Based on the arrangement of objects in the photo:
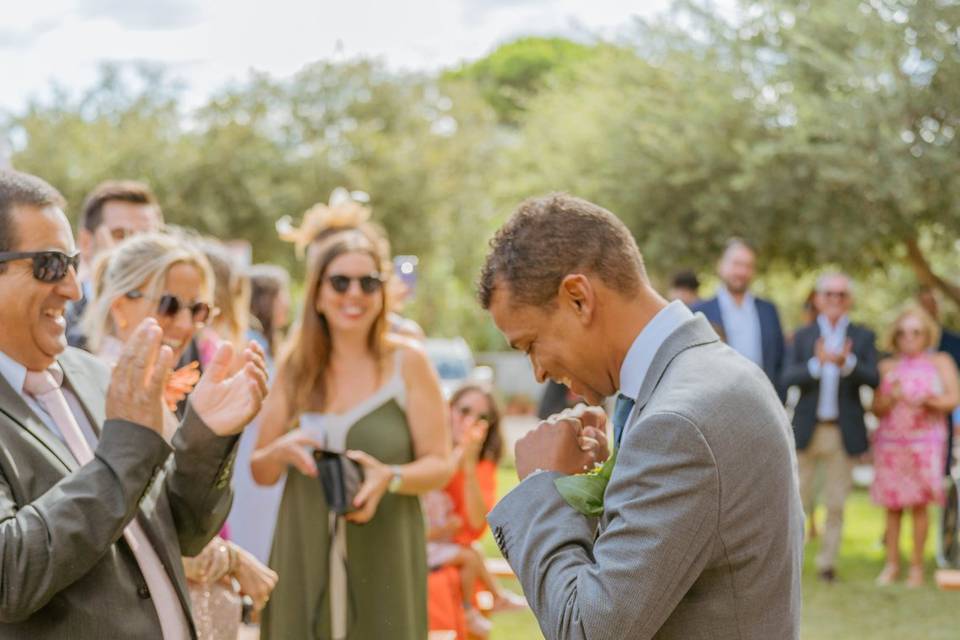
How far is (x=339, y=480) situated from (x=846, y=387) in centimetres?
679

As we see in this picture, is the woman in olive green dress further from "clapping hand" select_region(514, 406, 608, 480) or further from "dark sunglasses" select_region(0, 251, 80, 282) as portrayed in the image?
"clapping hand" select_region(514, 406, 608, 480)

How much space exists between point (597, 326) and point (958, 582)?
5.52 metres

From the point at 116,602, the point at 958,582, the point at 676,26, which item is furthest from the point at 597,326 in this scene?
the point at 676,26

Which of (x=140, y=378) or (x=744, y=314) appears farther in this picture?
(x=744, y=314)

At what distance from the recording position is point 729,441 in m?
2.21

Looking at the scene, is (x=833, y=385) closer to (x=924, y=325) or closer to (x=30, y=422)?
(x=924, y=325)

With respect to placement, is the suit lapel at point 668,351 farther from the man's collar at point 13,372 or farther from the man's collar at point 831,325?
the man's collar at point 831,325

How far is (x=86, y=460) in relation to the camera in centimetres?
291

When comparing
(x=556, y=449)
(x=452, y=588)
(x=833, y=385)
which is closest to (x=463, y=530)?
(x=452, y=588)

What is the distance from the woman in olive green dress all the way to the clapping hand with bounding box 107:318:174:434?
6.09ft

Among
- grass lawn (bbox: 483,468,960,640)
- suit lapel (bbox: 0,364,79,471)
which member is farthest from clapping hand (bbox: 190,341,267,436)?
grass lawn (bbox: 483,468,960,640)

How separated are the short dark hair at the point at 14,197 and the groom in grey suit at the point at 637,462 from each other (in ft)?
3.73

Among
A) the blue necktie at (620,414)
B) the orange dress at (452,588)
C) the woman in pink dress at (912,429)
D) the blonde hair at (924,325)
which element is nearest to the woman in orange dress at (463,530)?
the orange dress at (452,588)

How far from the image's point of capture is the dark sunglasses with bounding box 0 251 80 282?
9.32ft
